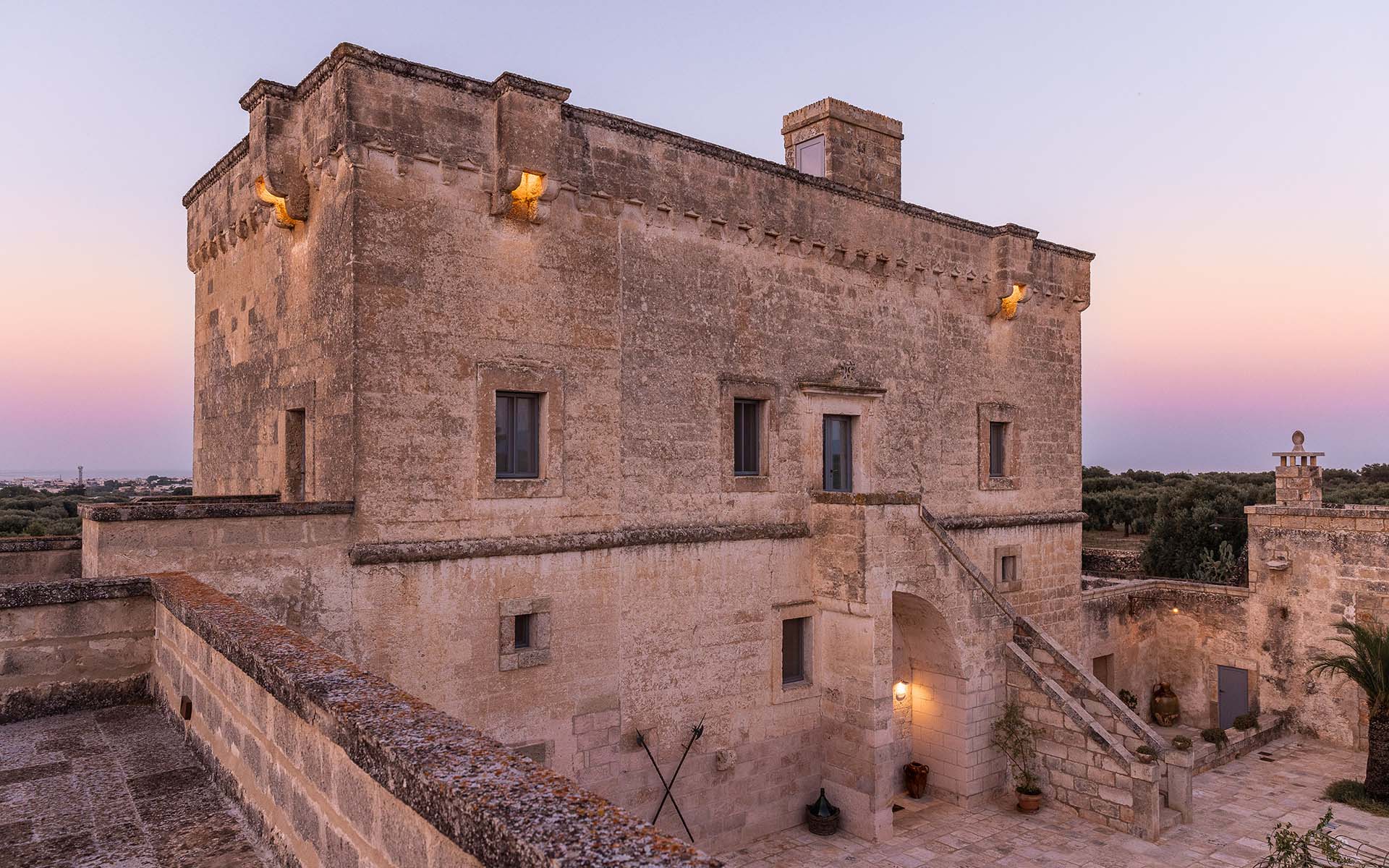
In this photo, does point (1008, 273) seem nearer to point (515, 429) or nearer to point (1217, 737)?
point (1217, 737)

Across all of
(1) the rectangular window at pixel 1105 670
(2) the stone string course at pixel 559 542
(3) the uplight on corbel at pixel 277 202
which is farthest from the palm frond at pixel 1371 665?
(3) the uplight on corbel at pixel 277 202

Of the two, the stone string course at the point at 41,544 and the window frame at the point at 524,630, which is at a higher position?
the stone string course at the point at 41,544

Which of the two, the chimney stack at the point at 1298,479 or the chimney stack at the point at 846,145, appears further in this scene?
the chimney stack at the point at 1298,479

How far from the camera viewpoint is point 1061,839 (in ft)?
39.9

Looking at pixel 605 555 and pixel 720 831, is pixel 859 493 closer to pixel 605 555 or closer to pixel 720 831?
pixel 605 555

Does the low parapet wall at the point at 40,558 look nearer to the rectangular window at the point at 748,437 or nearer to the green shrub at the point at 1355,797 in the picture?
the rectangular window at the point at 748,437

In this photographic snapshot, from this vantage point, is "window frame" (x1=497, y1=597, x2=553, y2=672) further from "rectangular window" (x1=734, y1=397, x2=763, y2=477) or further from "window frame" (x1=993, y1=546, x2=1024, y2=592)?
"window frame" (x1=993, y1=546, x2=1024, y2=592)

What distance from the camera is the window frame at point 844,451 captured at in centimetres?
1344

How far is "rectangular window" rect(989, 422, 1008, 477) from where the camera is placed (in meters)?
16.3

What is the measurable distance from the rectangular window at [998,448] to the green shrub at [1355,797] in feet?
23.6

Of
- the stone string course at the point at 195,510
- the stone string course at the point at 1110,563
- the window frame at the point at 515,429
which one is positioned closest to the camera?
→ the stone string course at the point at 195,510

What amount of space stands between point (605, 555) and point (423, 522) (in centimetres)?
235

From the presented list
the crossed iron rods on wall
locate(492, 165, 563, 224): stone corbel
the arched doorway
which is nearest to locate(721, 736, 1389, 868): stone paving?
the arched doorway

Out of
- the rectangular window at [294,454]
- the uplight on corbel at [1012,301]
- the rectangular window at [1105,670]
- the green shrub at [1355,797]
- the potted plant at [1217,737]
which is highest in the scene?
the uplight on corbel at [1012,301]
